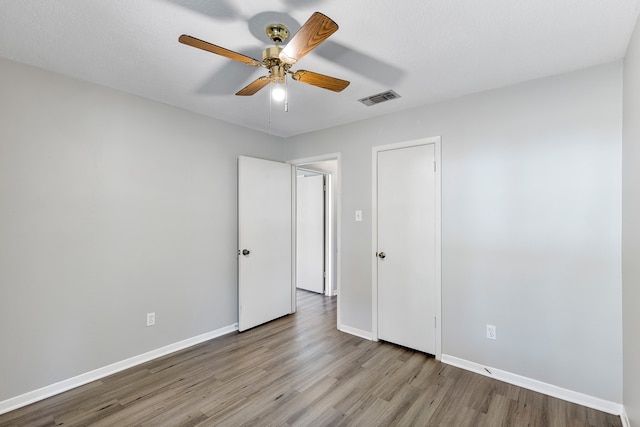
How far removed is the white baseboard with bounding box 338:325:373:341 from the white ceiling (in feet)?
8.27

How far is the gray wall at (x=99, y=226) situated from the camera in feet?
6.97

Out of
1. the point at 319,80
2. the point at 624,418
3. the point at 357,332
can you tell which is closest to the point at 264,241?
the point at 357,332

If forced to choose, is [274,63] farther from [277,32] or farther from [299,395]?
[299,395]

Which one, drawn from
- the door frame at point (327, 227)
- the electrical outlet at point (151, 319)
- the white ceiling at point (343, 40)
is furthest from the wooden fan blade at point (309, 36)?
the door frame at point (327, 227)

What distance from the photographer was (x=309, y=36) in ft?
4.56

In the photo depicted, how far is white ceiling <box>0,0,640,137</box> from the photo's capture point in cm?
157

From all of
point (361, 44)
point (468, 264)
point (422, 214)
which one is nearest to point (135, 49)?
point (361, 44)

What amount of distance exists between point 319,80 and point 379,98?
112 cm

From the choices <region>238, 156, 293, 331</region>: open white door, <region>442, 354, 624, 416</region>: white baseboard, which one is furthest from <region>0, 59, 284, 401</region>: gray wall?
<region>442, 354, 624, 416</region>: white baseboard

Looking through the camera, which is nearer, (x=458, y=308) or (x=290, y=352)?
(x=458, y=308)

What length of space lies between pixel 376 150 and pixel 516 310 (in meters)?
1.97

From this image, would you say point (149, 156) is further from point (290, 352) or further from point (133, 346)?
point (290, 352)

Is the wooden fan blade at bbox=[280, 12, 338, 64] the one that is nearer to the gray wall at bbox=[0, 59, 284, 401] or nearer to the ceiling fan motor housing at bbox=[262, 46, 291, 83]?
the ceiling fan motor housing at bbox=[262, 46, 291, 83]

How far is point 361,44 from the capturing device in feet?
6.24
